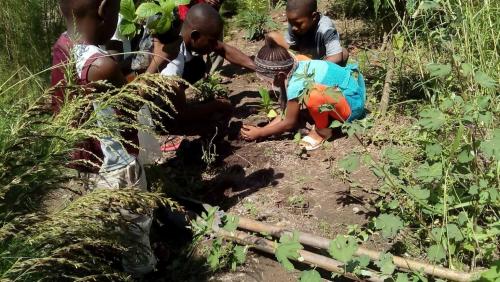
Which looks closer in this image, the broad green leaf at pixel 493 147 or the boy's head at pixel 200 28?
the broad green leaf at pixel 493 147

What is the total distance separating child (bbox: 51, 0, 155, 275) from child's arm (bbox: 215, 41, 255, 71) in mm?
1585

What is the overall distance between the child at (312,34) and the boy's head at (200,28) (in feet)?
2.05

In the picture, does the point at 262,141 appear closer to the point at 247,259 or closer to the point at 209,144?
the point at 209,144

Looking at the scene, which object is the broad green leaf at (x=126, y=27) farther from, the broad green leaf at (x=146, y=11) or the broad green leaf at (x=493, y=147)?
the broad green leaf at (x=493, y=147)

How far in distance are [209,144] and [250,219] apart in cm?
80

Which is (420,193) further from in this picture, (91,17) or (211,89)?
(211,89)

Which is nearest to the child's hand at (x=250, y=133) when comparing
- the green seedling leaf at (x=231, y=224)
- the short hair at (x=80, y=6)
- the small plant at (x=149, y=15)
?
the small plant at (x=149, y=15)

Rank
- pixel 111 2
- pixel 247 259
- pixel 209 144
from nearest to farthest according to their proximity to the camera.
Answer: pixel 111 2, pixel 247 259, pixel 209 144

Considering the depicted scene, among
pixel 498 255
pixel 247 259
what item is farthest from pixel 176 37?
pixel 498 255

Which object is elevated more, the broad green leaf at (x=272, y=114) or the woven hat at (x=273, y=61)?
the woven hat at (x=273, y=61)

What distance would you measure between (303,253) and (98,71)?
128 centimetres

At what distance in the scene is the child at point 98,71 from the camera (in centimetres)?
245

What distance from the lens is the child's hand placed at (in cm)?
402

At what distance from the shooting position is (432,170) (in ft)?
8.99
